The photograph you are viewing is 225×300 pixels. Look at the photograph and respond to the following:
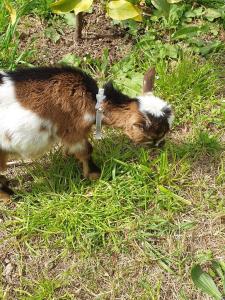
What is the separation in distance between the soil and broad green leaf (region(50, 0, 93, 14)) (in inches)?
33.8

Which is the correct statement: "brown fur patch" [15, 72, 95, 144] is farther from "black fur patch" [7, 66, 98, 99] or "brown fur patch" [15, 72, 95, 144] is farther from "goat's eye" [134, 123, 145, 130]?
"goat's eye" [134, 123, 145, 130]

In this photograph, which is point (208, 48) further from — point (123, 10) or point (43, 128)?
point (43, 128)

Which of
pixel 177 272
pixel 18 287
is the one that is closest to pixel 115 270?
pixel 177 272

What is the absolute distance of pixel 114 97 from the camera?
3037mm

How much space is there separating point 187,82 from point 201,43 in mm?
522

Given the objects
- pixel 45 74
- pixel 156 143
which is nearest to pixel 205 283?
pixel 156 143

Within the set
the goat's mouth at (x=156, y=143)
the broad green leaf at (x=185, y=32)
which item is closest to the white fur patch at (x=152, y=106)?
the goat's mouth at (x=156, y=143)

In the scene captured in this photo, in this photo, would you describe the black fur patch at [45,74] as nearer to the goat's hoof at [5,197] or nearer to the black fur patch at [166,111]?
the black fur patch at [166,111]

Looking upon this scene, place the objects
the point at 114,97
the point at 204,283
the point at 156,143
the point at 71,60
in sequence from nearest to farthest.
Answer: the point at 204,283 → the point at 114,97 → the point at 156,143 → the point at 71,60

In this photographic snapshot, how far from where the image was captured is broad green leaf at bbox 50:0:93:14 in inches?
123

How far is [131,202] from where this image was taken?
324cm

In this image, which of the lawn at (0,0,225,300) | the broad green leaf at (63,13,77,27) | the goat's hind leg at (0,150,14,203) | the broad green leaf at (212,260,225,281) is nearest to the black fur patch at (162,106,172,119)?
the lawn at (0,0,225,300)

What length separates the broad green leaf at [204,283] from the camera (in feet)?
9.13

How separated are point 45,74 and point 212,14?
200 centimetres
